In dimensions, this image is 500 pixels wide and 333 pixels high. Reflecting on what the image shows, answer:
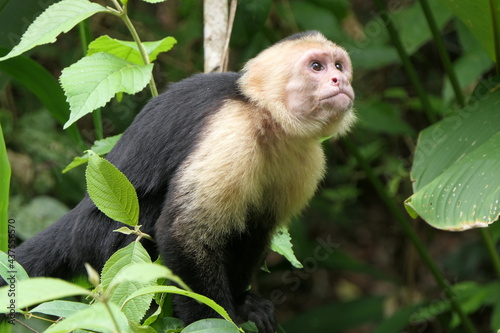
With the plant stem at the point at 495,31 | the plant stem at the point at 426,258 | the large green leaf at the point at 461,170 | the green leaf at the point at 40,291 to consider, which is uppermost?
the green leaf at the point at 40,291

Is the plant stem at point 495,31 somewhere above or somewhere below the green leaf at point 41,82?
below

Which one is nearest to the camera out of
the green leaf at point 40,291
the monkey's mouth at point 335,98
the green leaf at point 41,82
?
the green leaf at point 40,291

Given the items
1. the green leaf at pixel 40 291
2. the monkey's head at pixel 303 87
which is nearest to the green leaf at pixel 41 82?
the monkey's head at pixel 303 87

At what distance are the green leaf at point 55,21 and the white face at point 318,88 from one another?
768 millimetres

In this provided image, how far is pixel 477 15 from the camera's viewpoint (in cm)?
287

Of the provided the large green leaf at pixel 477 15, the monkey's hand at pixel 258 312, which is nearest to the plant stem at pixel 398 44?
the large green leaf at pixel 477 15

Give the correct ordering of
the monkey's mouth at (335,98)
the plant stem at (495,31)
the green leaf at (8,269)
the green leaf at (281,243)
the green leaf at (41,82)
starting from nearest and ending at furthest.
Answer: the green leaf at (8,269) → the monkey's mouth at (335,98) → the green leaf at (281,243) → the green leaf at (41,82) → the plant stem at (495,31)

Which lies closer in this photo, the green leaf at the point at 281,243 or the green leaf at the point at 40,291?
the green leaf at the point at 40,291

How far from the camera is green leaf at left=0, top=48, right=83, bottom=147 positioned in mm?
2672

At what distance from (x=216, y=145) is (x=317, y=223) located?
4.26 metres

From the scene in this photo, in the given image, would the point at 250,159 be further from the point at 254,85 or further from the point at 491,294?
the point at 491,294

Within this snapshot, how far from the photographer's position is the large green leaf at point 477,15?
283 centimetres

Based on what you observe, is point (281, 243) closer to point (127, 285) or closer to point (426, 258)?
point (127, 285)

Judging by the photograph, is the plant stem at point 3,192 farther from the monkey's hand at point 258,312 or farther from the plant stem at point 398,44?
the plant stem at point 398,44
